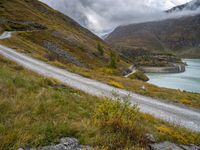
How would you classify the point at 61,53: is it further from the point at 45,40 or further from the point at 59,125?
the point at 59,125

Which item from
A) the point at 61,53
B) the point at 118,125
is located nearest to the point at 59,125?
the point at 118,125

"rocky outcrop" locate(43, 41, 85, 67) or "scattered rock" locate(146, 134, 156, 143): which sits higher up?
"rocky outcrop" locate(43, 41, 85, 67)

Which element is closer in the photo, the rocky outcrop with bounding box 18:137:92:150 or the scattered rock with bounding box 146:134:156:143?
the rocky outcrop with bounding box 18:137:92:150

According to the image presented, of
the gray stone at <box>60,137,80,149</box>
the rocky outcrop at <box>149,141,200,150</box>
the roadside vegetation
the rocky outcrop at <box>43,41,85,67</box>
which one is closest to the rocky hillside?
the rocky outcrop at <box>43,41,85,67</box>

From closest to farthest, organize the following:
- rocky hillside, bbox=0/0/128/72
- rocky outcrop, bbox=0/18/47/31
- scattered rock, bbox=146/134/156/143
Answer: scattered rock, bbox=146/134/156/143
rocky hillside, bbox=0/0/128/72
rocky outcrop, bbox=0/18/47/31

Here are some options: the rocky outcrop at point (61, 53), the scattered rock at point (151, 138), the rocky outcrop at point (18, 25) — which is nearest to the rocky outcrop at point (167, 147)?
the scattered rock at point (151, 138)

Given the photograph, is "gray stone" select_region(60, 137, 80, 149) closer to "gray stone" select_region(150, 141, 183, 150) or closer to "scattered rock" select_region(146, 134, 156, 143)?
"gray stone" select_region(150, 141, 183, 150)

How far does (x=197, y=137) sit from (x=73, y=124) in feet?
20.5

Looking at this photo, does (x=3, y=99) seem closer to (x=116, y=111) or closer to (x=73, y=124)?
(x=73, y=124)

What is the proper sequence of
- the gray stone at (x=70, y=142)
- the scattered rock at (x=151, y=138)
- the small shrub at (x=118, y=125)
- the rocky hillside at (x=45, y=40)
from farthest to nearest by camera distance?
the rocky hillside at (x=45, y=40) < the scattered rock at (x=151, y=138) < the small shrub at (x=118, y=125) < the gray stone at (x=70, y=142)

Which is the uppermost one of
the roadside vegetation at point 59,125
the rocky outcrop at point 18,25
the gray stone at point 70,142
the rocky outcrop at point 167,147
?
the rocky outcrop at point 18,25

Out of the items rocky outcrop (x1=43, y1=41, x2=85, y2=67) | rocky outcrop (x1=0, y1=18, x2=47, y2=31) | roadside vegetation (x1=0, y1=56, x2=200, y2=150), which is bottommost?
roadside vegetation (x1=0, y1=56, x2=200, y2=150)

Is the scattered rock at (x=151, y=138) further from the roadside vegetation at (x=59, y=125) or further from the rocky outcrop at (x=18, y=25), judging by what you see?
the rocky outcrop at (x=18, y=25)

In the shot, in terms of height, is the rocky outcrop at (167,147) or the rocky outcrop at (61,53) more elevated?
the rocky outcrop at (61,53)
